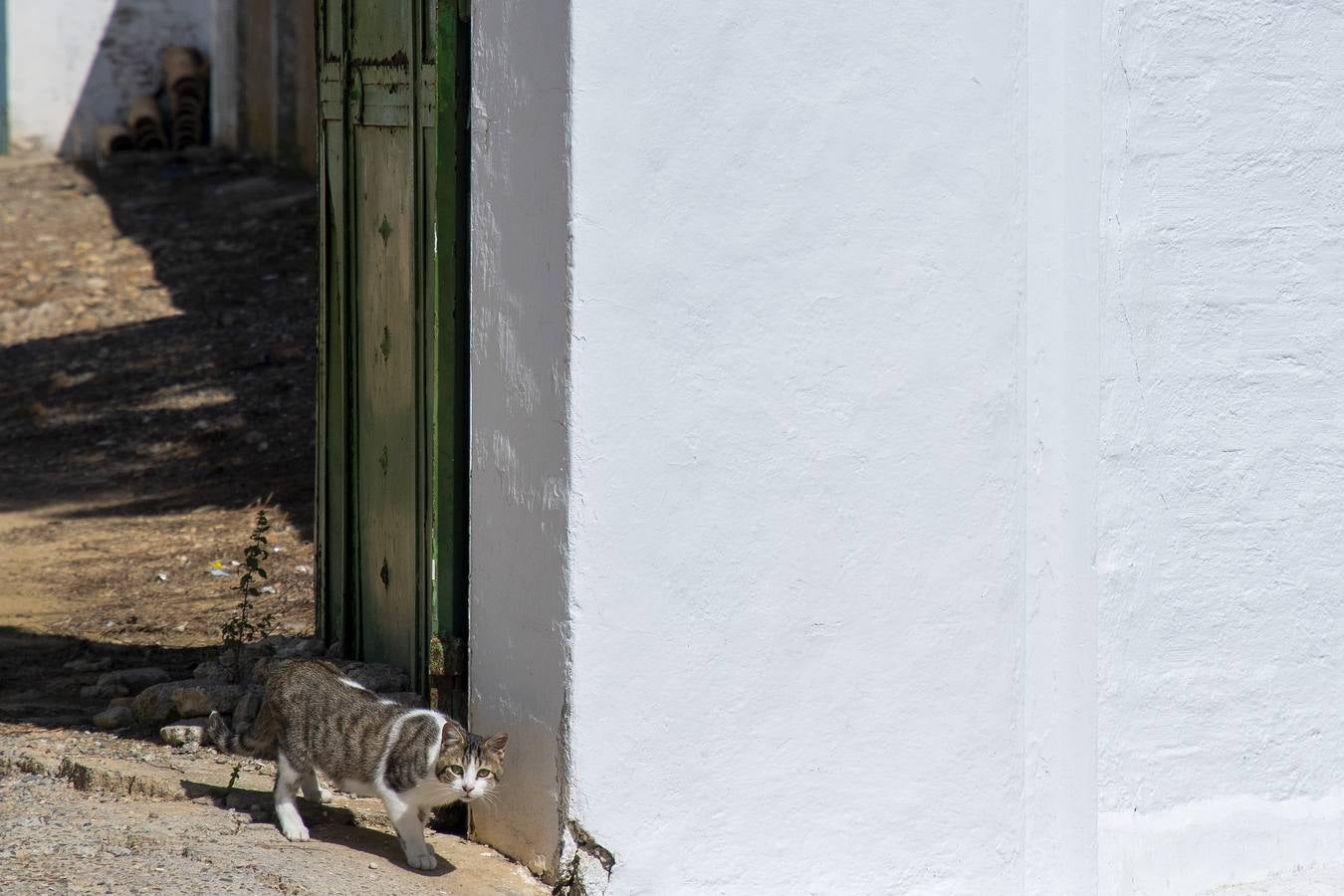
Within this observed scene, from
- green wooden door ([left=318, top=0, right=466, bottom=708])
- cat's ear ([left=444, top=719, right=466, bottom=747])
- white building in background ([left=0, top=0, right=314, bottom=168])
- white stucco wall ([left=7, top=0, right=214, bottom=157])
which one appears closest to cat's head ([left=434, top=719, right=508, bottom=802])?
cat's ear ([left=444, top=719, right=466, bottom=747])

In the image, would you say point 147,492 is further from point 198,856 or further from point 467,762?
point 467,762

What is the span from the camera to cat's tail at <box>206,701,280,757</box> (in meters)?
4.28

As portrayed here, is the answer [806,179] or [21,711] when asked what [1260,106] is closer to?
[806,179]

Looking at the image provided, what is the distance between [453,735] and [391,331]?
1.39 m

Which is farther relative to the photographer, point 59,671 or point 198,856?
point 59,671

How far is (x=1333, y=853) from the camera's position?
185 inches

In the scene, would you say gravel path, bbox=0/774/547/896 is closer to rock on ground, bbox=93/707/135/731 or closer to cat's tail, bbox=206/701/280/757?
cat's tail, bbox=206/701/280/757

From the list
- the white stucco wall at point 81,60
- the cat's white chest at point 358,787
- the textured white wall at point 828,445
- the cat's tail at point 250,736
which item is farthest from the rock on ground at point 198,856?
the white stucco wall at point 81,60

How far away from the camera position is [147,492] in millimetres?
9211

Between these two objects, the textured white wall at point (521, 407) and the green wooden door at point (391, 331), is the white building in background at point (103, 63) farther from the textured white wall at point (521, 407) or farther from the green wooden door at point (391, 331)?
the textured white wall at point (521, 407)

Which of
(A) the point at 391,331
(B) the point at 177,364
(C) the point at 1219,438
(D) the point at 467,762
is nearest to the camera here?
(D) the point at 467,762

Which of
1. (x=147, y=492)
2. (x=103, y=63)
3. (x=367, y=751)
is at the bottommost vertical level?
(x=147, y=492)

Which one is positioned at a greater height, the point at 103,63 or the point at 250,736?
the point at 103,63

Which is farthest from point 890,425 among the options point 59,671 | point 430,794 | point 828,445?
point 59,671
